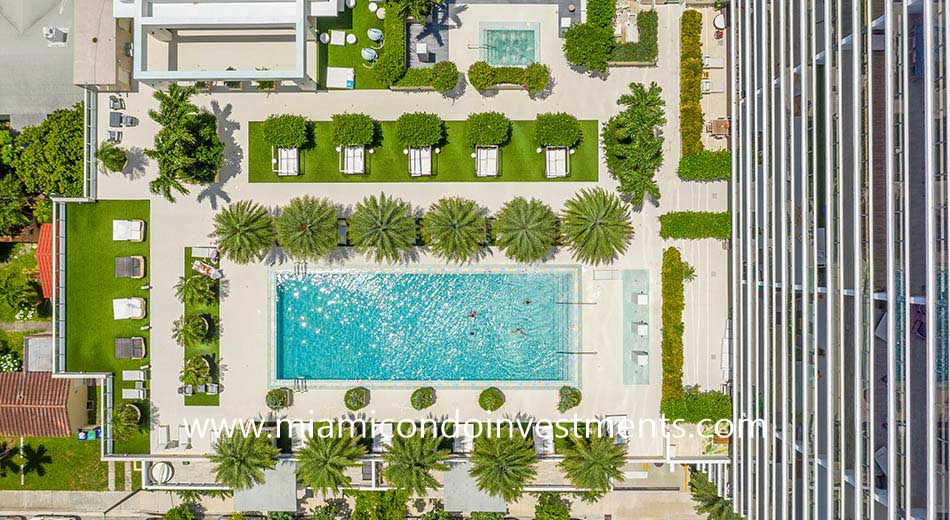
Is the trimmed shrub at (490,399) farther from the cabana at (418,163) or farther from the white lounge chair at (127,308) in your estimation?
the white lounge chair at (127,308)

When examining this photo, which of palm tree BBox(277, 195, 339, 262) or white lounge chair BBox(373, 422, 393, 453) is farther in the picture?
white lounge chair BBox(373, 422, 393, 453)

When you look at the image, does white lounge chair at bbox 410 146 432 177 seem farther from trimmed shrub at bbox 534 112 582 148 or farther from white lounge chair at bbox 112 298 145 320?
white lounge chair at bbox 112 298 145 320

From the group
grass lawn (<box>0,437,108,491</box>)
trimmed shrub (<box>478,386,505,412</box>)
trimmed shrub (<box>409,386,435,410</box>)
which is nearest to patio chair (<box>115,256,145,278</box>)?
grass lawn (<box>0,437,108,491</box>)

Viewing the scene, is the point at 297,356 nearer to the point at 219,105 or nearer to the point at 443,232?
the point at 443,232

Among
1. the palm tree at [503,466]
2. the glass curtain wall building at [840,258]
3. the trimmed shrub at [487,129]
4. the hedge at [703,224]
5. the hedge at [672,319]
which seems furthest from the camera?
the hedge at [672,319]

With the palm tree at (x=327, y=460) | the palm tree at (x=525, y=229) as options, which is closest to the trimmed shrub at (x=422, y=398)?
the palm tree at (x=327, y=460)

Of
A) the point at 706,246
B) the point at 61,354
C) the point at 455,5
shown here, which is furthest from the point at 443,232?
the point at 61,354

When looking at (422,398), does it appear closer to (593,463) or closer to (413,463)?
(413,463)
